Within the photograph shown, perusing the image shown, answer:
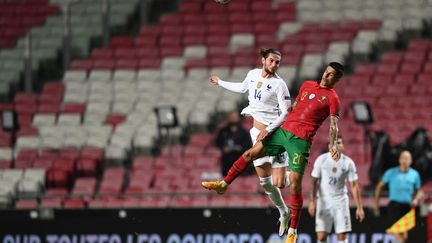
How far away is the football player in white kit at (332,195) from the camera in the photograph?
19203 mm

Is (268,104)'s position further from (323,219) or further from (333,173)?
(323,219)

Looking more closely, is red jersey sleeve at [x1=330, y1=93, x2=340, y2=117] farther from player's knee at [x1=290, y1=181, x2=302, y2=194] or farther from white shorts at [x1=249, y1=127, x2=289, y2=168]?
white shorts at [x1=249, y1=127, x2=289, y2=168]

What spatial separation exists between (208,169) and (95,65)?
5756 millimetres

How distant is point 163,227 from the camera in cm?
2133

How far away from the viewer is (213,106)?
26453mm

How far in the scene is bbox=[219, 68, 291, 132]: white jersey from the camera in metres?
16.0

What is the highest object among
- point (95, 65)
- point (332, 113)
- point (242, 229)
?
point (95, 65)

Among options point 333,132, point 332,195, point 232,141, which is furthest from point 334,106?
point 232,141

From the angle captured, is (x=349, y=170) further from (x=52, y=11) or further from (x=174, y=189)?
(x=52, y=11)

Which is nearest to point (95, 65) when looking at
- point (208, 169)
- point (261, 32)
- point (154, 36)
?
point (154, 36)

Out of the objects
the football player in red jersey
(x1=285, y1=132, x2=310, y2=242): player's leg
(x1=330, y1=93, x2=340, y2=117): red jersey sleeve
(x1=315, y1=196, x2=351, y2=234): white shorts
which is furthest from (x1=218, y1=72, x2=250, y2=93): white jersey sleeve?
(x1=315, y1=196, x2=351, y2=234): white shorts

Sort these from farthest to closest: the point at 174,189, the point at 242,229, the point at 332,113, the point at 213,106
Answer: the point at 213,106 → the point at 174,189 → the point at 242,229 → the point at 332,113

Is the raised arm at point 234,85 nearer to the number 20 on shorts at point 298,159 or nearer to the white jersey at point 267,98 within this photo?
the white jersey at point 267,98

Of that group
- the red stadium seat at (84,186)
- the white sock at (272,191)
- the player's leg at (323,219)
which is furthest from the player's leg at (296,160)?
the red stadium seat at (84,186)
